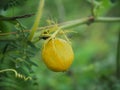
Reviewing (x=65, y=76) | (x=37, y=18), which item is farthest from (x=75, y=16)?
(x=37, y=18)

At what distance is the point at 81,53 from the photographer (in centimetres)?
421

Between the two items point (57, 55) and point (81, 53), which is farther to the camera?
point (81, 53)

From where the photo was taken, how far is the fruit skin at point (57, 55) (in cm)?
185

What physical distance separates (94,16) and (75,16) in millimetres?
2074

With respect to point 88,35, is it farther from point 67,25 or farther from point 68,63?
point 68,63

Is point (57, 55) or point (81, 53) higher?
point (81, 53)

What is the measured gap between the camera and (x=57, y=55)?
73.2 inches

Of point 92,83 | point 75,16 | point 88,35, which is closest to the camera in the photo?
point 92,83

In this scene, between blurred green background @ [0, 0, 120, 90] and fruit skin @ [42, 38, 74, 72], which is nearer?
fruit skin @ [42, 38, 74, 72]

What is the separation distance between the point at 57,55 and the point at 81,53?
2.36 m

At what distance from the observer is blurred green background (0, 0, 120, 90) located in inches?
90.5

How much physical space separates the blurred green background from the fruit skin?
0.67 ft

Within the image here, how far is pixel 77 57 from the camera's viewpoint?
13.5ft

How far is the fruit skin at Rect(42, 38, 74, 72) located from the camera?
1852mm
